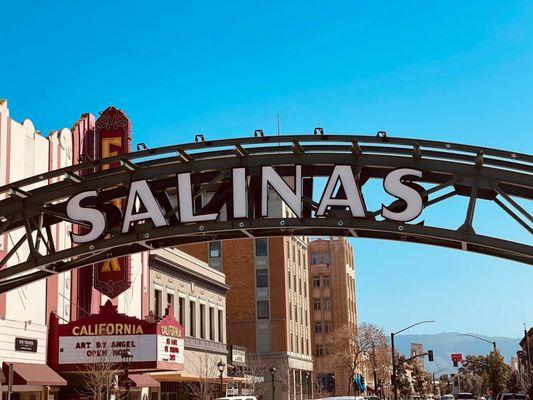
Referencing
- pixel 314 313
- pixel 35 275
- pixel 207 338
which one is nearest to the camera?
pixel 35 275

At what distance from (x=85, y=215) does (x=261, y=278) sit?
6915 centimetres

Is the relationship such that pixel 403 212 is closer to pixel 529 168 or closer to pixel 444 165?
pixel 444 165

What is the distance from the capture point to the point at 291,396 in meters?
84.0

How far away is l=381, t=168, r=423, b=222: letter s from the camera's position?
54.4 feet

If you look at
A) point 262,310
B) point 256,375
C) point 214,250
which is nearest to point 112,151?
point 256,375

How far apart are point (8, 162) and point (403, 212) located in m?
19.7

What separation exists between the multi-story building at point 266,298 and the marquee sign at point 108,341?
157ft

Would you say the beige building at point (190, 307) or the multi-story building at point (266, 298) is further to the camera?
the multi-story building at point (266, 298)

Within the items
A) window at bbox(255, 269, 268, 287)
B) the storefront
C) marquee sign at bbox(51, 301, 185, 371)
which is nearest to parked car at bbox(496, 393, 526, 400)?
the storefront

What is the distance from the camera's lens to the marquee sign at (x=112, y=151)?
122 feet

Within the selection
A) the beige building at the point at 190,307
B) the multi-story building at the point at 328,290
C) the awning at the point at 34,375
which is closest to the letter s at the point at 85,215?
the awning at the point at 34,375

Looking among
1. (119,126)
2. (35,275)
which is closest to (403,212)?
(35,275)

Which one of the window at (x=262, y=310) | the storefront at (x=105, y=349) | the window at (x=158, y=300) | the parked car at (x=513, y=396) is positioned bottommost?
the parked car at (x=513, y=396)

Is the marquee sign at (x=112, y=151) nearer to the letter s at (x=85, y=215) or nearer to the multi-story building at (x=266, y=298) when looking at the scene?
the letter s at (x=85, y=215)
